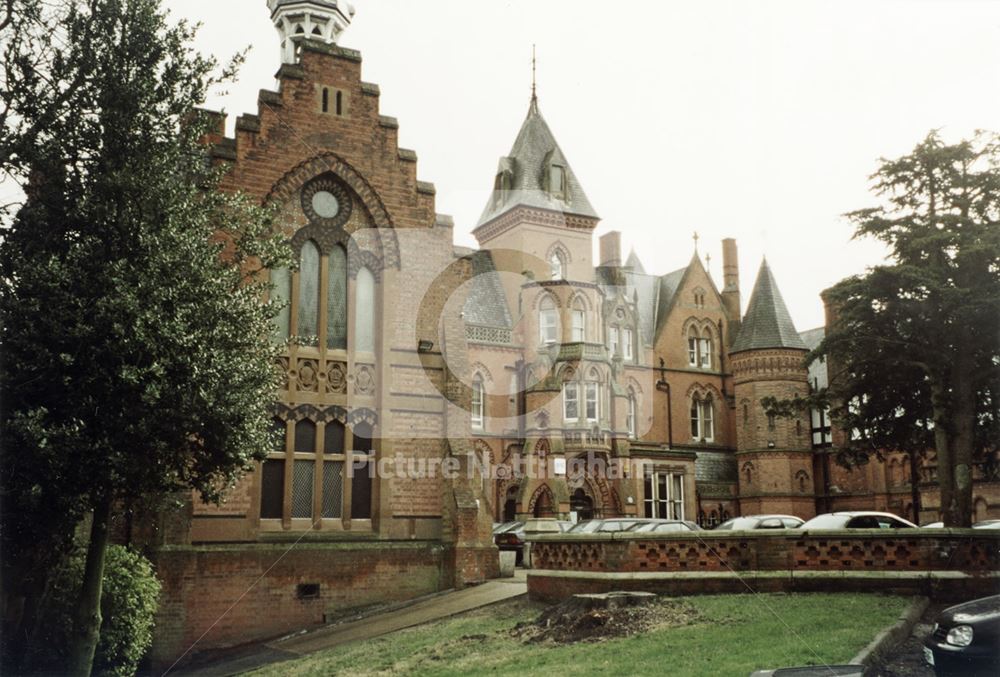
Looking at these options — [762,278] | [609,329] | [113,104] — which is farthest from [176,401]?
[762,278]

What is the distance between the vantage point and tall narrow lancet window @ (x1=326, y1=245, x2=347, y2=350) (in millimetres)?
22156

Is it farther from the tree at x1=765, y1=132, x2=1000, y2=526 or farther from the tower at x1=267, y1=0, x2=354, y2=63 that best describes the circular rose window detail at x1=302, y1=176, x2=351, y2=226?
the tree at x1=765, y1=132, x2=1000, y2=526

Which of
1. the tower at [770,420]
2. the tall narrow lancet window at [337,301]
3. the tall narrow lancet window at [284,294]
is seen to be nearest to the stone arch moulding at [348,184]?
the tall narrow lancet window at [337,301]

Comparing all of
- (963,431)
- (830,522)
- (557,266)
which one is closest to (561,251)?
(557,266)

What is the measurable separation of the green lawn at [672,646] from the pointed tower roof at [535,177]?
1474 inches

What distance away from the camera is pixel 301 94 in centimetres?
2209

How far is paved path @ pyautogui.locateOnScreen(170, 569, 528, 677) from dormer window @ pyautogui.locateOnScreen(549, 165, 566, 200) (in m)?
34.7

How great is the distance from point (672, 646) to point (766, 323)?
43441 millimetres

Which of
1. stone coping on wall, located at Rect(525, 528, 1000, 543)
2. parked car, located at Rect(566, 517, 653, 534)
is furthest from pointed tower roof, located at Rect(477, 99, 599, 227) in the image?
stone coping on wall, located at Rect(525, 528, 1000, 543)

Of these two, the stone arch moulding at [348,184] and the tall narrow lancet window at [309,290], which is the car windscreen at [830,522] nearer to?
the stone arch moulding at [348,184]

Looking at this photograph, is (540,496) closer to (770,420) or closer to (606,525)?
(770,420)

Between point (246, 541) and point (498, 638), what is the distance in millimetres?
7501

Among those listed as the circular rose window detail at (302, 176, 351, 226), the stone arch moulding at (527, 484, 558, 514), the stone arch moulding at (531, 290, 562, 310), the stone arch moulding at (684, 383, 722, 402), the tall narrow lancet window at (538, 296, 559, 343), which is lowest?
the stone arch moulding at (527, 484, 558, 514)

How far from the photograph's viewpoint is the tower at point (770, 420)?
5097 cm
